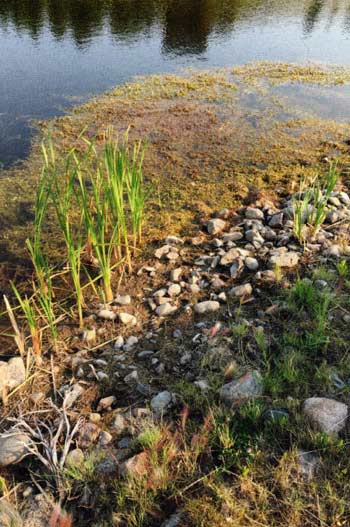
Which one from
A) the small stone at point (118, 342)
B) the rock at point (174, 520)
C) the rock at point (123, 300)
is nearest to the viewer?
the rock at point (174, 520)

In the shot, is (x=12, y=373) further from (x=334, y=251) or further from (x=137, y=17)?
(x=137, y=17)

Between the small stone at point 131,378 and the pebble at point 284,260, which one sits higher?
the pebble at point 284,260

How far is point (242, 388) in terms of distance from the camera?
2.29 m

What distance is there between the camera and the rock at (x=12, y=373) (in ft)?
8.21

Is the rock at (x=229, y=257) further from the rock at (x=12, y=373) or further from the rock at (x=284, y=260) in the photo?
the rock at (x=12, y=373)

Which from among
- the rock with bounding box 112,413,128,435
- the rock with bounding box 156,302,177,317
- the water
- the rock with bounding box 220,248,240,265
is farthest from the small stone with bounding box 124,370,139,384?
the water

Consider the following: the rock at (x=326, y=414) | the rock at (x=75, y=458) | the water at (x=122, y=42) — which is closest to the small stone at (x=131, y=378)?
the rock at (x=75, y=458)

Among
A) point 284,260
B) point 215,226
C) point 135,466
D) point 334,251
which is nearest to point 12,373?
point 135,466

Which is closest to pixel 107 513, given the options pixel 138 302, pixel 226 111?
pixel 138 302

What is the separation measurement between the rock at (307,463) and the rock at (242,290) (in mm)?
1409

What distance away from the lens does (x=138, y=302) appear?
330 centimetres

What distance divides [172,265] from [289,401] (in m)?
1.86

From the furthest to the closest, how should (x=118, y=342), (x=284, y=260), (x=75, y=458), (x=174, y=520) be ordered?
(x=284, y=260)
(x=118, y=342)
(x=75, y=458)
(x=174, y=520)

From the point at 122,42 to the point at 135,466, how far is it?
10631 millimetres
